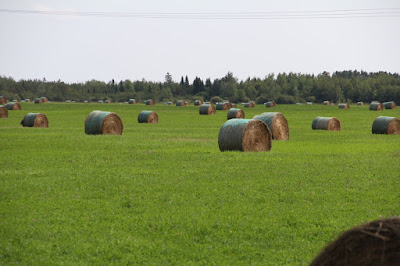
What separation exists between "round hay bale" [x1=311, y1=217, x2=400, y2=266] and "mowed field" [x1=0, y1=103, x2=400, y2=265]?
11.0 feet

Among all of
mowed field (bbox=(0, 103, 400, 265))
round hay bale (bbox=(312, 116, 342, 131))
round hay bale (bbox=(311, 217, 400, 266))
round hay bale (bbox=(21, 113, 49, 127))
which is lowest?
round hay bale (bbox=(312, 116, 342, 131))

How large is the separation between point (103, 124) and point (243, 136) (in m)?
12.6

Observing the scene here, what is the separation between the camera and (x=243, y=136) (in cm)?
2277

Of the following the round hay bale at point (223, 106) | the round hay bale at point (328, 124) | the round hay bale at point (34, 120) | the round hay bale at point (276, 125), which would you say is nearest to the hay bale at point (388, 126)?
the round hay bale at point (328, 124)

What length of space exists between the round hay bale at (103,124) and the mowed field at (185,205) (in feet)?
36.3

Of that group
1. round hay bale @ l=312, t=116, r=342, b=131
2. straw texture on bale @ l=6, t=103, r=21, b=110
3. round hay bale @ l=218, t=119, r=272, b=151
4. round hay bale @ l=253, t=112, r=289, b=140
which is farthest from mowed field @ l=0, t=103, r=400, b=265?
straw texture on bale @ l=6, t=103, r=21, b=110

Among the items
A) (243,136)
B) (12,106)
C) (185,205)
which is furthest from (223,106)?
(185,205)

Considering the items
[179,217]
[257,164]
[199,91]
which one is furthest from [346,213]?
[199,91]

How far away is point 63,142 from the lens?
26609 millimetres

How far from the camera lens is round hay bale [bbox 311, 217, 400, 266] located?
15.7 ft

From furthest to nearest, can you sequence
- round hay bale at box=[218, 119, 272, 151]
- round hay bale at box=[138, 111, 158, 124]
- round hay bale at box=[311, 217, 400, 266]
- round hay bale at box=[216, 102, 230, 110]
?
round hay bale at box=[216, 102, 230, 110]
round hay bale at box=[138, 111, 158, 124]
round hay bale at box=[218, 119, 272, 151]
round hay bale at box=[311, 217, 400, 266]

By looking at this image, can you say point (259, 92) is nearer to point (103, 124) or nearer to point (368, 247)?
point (103, 124)

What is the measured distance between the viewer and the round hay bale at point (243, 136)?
75.1ft

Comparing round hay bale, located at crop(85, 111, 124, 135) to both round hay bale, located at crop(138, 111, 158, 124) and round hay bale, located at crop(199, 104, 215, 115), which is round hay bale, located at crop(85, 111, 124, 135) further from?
round hay bale, located at crop(199, 104, 215, 115)
